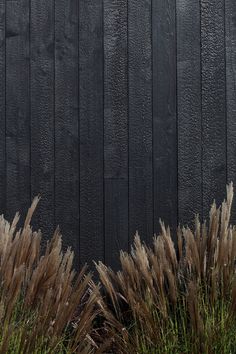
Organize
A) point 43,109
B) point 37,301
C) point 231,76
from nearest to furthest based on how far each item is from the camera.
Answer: point 37,301 < point 231,76 < point 43,109

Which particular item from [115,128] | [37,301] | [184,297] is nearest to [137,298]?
[184,297]

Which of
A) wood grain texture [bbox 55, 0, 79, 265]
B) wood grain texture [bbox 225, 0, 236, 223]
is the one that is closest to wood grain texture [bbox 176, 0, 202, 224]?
wood grain texture [bbox 225, 0, 236, 223]

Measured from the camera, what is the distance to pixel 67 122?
4887 millimetres

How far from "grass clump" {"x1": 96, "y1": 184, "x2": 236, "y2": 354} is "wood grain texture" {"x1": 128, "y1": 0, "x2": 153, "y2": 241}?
0.69 meters

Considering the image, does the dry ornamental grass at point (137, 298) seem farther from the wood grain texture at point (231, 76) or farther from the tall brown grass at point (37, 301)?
the wood grain texture at point (231, 76)

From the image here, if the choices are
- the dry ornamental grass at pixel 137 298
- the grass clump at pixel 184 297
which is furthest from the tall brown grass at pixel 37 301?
the grass clump at pixel 184 297

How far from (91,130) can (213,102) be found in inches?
29.7

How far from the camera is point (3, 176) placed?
16.1ft

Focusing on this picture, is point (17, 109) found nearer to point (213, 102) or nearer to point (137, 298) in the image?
point (213, 102)

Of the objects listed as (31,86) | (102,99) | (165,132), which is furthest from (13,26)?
(165,132)

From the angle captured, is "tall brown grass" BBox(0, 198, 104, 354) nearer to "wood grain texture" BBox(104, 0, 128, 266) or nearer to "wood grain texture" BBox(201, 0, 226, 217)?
"wood grain texture" BBox(104, 0, 128, 266)

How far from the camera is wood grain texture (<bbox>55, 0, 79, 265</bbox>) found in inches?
191

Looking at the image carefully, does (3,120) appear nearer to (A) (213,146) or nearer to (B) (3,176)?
(B) (3,176)

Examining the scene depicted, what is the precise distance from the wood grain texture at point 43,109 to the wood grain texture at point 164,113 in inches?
24.9
